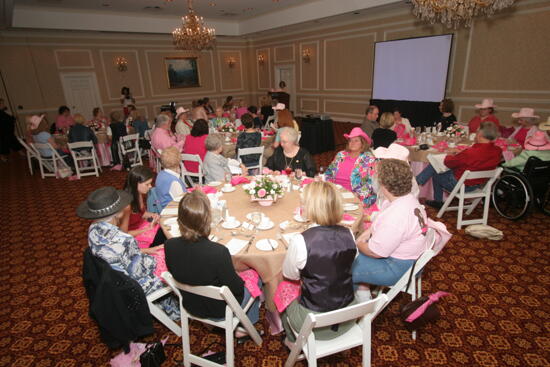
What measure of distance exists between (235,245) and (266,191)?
66 centimetres

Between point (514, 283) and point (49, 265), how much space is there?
207 inches

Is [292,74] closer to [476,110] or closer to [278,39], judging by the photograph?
[278,39]

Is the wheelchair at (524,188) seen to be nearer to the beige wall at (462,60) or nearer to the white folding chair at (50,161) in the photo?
the beige wall at (462,60)

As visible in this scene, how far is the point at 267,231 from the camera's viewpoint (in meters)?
2.42

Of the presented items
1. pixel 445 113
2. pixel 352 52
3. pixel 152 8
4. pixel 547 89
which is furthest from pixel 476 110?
pixel 152 8

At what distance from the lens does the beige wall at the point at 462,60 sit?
7078 millimetres

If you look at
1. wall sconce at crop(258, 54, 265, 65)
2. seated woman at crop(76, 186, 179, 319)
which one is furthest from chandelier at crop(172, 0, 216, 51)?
wall sconce at crop(258, 54, 265, 65)

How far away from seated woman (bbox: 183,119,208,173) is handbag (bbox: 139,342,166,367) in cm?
303

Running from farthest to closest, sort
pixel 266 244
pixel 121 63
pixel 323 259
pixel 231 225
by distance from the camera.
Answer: pixel 121 63 < pixel 231 225 < pixel 266 244 < pixel 323 259

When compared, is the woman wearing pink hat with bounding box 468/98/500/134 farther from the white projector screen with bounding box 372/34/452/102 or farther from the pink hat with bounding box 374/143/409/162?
the pink hat with bounding box 374/143/409/162

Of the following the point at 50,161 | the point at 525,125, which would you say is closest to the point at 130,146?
the point at 50,161

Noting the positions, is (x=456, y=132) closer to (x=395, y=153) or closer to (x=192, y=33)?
(x=395, y=153)

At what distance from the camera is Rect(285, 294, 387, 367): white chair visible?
5.20 ft

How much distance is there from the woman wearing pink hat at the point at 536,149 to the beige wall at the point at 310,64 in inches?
161
